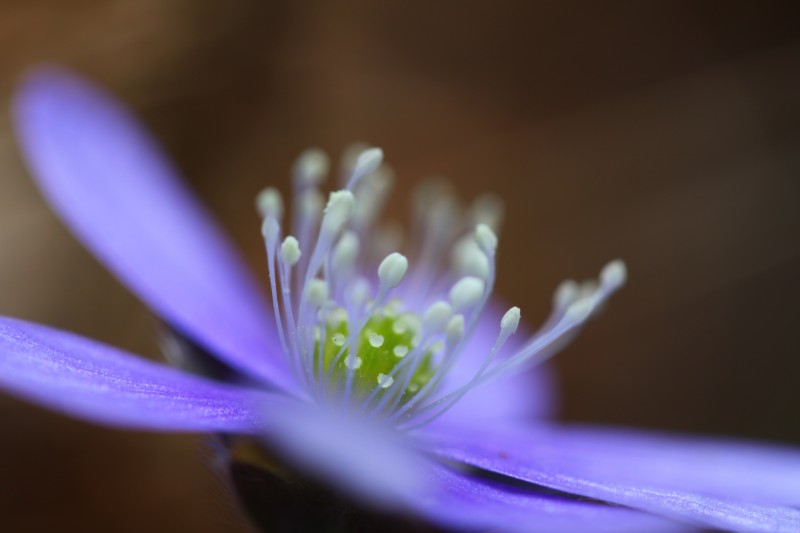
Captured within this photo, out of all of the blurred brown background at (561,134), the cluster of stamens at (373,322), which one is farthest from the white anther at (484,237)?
the blurred brown background at (561,134)

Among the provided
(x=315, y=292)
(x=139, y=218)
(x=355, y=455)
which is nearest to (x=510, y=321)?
(x=315, y=292)

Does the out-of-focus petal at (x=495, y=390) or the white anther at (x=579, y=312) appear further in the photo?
the out-of-focus petal at (x=495, y=390)

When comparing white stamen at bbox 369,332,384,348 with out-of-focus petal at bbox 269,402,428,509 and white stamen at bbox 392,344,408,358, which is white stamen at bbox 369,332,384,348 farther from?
out-of-focus petal at bbox 269,402,428,509

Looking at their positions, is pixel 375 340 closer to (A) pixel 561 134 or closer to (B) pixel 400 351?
(B) pixel 400 351

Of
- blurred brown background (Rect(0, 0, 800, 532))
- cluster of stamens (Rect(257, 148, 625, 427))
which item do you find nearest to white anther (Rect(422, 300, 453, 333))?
cluster of stamens (Rect(257, 148, 625, 427))

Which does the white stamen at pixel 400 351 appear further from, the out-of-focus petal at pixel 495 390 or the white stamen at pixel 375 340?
the out-of-focus petal at pixel 495 390

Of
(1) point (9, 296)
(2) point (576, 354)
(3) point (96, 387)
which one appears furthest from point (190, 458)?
(3) point (96, 387)
